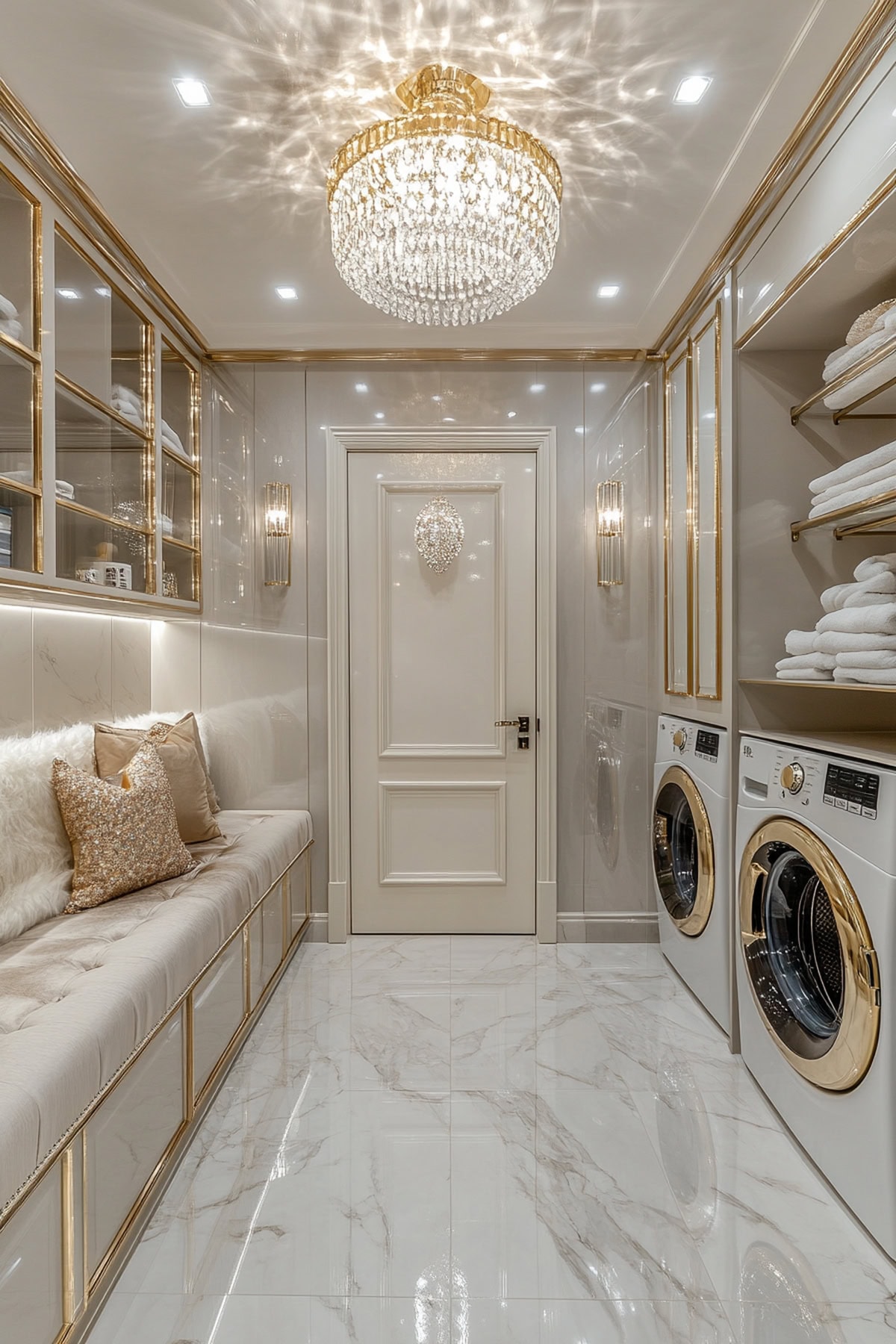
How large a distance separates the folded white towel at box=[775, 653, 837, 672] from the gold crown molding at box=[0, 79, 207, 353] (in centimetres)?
234

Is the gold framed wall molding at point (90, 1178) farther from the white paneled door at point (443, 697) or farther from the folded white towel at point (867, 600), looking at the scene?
the folded white towel at point (867, 600)

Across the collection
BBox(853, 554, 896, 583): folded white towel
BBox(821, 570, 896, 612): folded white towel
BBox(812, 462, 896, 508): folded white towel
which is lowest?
BBox(821, 570, 896, 612): folded white towel

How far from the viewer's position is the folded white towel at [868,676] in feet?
5.73

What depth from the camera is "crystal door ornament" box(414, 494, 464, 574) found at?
3.26m

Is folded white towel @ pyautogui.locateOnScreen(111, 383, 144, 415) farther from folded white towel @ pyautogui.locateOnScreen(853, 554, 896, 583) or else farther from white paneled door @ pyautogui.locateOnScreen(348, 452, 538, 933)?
folded white towel @ pyautogui.locateOnScreen(853, 554, 896, 583)

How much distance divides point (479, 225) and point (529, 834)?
2345 mm

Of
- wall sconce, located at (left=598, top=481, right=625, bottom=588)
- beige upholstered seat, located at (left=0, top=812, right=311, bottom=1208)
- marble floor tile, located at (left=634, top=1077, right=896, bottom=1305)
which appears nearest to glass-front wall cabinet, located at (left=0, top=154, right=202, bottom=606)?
beige upholstered seat, located at (left=0, top=812, right=311, bottom=1208)

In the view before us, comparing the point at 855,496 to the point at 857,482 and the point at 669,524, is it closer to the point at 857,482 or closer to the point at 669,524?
the point at 857,482

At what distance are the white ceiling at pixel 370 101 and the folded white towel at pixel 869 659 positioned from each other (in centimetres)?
132

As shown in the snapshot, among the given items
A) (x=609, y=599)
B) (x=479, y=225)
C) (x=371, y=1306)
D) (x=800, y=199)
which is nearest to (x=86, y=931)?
(x=371, y=1306)

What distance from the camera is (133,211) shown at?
223cm

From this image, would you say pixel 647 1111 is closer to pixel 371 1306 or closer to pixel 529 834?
pixel 371 1306

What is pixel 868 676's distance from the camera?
71.2 inches

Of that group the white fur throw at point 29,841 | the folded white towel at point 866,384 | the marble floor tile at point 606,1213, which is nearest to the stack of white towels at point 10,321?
the white fur throw at point 29,841
